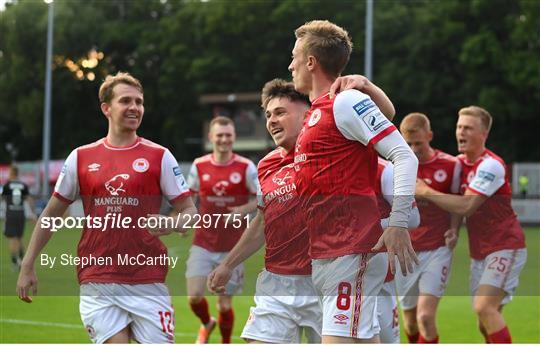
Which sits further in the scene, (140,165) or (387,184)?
(387,184)

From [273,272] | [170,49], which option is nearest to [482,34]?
[170,49]

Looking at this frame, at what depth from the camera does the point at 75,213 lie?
636cm

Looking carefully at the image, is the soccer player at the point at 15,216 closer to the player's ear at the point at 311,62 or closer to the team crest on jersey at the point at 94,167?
the team crest on jersey at the point at 94,167

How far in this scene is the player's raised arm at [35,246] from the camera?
19.1 feet

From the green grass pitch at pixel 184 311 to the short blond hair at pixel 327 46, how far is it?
2.47m

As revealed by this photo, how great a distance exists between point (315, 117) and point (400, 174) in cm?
63

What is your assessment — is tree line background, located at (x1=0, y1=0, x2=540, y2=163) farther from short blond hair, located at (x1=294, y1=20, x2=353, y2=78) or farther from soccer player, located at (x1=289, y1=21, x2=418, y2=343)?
soccer player, located at (x1=289, y1=21, x2=418, y2=343)

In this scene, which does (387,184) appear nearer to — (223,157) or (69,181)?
(69,181)

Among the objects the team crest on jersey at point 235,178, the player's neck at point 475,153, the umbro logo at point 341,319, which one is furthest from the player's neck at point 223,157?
the umbro logo at point 341,319

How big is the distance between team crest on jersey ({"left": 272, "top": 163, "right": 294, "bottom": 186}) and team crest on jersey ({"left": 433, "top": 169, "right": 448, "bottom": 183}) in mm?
3243

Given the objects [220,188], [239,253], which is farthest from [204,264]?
[239,253]

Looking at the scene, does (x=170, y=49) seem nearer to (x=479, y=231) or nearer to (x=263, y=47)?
(x=263, y=47)

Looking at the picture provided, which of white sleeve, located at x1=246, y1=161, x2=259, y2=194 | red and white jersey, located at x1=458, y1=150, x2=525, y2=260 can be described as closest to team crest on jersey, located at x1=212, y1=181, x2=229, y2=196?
white sleeve, located at x1=246, y1=161, x2=259, y2=194

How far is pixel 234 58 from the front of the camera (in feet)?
167
